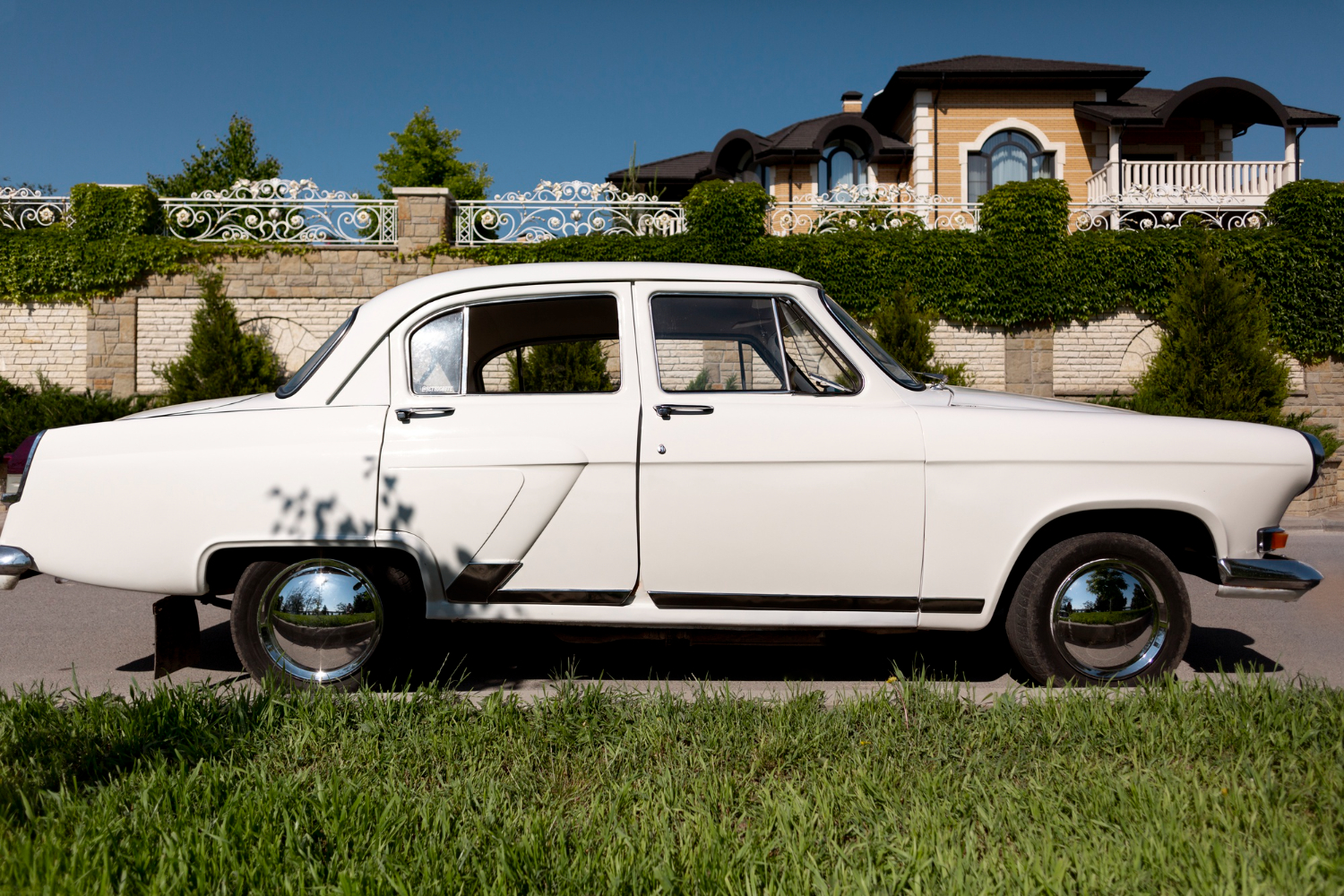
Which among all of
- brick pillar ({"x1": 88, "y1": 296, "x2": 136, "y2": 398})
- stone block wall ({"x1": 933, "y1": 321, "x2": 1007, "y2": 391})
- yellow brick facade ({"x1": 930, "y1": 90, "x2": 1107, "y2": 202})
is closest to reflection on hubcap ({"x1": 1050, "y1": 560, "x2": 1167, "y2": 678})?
stone block wall ({"x1": 933, "y1": 321, "x2": 1007, "y2": 391})

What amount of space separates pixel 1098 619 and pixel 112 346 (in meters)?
17.4

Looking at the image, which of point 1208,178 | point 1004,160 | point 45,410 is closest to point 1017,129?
point 1004,160

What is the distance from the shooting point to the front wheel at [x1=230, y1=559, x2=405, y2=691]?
12.2ft

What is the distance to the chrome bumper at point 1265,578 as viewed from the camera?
3.57 metres

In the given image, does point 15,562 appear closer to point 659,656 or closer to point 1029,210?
point 659,656

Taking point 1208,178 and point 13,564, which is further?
point 1208,178

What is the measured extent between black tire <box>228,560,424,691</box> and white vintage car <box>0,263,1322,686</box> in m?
0.01

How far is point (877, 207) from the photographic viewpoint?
55.2 ft

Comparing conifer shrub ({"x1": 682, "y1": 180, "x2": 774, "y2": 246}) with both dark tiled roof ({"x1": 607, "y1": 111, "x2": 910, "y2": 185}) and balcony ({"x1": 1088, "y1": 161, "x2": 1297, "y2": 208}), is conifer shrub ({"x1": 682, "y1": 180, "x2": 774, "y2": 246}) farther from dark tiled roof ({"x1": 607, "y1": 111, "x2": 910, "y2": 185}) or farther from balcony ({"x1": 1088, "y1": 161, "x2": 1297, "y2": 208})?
balcony ({"x1": 1088, "y1": 161, "x2": 1297, "y2": 208})

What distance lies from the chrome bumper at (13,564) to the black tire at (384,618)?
0.86 meters

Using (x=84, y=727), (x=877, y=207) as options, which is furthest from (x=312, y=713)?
(x=877, y=207)

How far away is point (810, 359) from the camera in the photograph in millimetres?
3826

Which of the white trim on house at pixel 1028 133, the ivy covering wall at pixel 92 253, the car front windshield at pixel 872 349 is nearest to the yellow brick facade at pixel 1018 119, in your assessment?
the white trim on house at pixel 1028 133

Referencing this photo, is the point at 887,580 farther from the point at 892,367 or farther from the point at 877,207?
the point at 877,207
